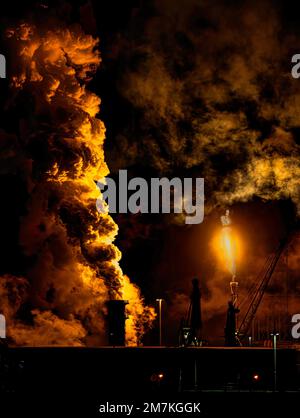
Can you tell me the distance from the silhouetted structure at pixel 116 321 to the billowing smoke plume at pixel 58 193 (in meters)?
0.77

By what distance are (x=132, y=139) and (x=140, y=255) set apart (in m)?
5.06

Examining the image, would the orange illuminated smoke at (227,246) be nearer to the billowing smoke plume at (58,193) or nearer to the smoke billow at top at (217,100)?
the smoke billow at top at (217,100)

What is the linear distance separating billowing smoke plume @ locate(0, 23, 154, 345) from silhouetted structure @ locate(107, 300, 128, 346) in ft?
2.53

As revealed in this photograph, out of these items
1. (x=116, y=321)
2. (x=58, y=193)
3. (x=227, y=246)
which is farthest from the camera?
(x=227, y=246)

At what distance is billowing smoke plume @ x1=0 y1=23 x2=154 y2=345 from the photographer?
2647 centimetres

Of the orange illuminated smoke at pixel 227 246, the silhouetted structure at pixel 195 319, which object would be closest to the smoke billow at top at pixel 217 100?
the orange illuminated smoke at pixel 227 246

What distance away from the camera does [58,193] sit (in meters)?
27.5

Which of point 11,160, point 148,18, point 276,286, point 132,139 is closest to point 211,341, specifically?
point 276,286

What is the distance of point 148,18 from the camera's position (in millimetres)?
28609

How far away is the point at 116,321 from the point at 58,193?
519 cm
